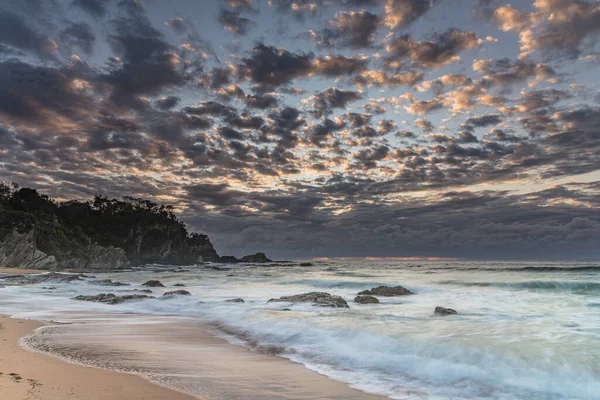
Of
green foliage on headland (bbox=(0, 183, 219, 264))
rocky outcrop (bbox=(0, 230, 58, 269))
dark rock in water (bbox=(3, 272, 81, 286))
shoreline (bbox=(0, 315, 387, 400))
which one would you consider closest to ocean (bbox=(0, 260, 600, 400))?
shoreline (bbox=(0, 315, 387, 400))

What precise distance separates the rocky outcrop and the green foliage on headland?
3.15ft

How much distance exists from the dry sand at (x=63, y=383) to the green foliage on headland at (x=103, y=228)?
6532cm

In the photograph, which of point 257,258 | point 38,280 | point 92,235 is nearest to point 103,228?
point 92,235

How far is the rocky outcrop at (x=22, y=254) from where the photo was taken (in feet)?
188

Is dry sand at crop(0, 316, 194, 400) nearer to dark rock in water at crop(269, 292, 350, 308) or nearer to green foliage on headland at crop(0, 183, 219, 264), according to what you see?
dark rock in water at crop(269, 292, 350, 308)

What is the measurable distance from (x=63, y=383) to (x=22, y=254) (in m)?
65.7

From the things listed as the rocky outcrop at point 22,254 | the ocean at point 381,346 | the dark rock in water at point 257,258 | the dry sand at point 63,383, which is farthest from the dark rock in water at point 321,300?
the dark rock in water at point 257,258

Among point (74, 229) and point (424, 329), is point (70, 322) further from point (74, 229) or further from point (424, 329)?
point (74, 229)

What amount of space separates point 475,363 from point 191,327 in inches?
303

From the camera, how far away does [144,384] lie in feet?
17.2

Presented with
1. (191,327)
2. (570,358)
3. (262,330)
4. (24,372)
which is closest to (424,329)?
(570,358)

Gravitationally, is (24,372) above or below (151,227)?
below

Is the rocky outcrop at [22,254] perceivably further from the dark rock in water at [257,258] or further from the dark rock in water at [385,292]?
the dark rock in water at [257,258]

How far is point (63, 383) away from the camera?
16.5 ft
